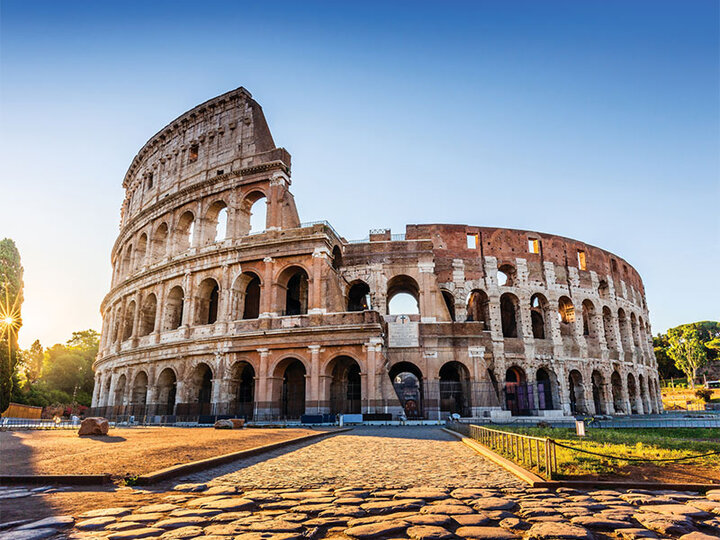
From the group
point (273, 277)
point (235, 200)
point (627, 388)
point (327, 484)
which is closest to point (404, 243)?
point (273, 277)

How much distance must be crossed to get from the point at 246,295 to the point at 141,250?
32.3 feet

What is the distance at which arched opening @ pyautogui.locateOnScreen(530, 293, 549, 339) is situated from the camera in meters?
29.6

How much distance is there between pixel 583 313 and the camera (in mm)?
31672

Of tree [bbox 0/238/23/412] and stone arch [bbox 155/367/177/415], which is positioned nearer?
stone arch [bbox 155/367/177/415]

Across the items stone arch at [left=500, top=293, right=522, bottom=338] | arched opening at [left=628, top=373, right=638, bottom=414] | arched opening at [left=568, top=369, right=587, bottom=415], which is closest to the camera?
arched opening at [left=568, top=369, right=587, bottom=415]

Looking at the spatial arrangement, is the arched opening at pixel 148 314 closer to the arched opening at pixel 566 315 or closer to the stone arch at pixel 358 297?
the stone arch at pixel 358 297

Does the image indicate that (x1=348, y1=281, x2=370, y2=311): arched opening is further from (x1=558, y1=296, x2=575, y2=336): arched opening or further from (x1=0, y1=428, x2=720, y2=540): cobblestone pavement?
(x1=0, y1=428, x2=720, y2=540): cobblestone pavement

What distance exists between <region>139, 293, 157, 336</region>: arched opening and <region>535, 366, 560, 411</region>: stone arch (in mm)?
23516

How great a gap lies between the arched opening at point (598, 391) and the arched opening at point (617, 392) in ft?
3.11

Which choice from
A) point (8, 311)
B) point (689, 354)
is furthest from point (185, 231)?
point (689, 354)

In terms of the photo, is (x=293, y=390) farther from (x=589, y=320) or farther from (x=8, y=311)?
(x=589, y=320)

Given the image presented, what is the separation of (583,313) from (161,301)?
2729cm

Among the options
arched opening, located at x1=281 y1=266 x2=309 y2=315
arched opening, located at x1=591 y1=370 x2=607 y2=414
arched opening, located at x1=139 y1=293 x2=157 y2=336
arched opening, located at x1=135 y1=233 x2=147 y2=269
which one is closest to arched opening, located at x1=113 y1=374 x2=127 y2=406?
arched opening, located at x1=139 y1=293 x2=157 y2=336

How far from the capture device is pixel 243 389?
2544 centimetres
